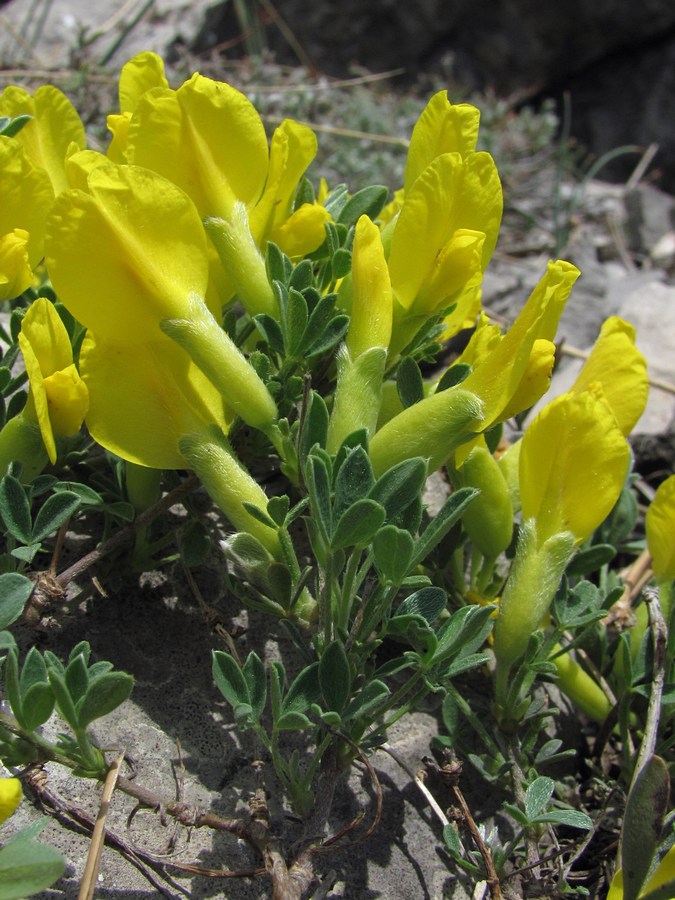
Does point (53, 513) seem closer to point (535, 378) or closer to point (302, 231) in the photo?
point (302, 231)

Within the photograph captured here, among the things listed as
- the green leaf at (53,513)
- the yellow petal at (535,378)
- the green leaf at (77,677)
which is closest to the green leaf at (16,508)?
the green leaf at (53,513)

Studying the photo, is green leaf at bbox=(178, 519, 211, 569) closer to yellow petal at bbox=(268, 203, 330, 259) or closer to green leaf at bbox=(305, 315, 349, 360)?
green leaf at bbox=(305, 315, 349, 360)

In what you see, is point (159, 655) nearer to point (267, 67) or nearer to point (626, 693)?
point (626, 693)

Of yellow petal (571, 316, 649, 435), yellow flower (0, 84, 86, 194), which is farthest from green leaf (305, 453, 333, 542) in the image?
yellow flower (0, 84, 86, 194)

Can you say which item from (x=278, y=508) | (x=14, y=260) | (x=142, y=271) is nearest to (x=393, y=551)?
(x=278, y=508)

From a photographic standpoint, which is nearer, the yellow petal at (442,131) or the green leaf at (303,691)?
the green leaf at (303,691)

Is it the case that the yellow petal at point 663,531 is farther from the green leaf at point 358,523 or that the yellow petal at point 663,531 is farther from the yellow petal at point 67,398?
the yellow petal at point 67,398

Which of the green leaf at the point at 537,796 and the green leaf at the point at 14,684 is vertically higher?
the green leaf at the point at 14,684
